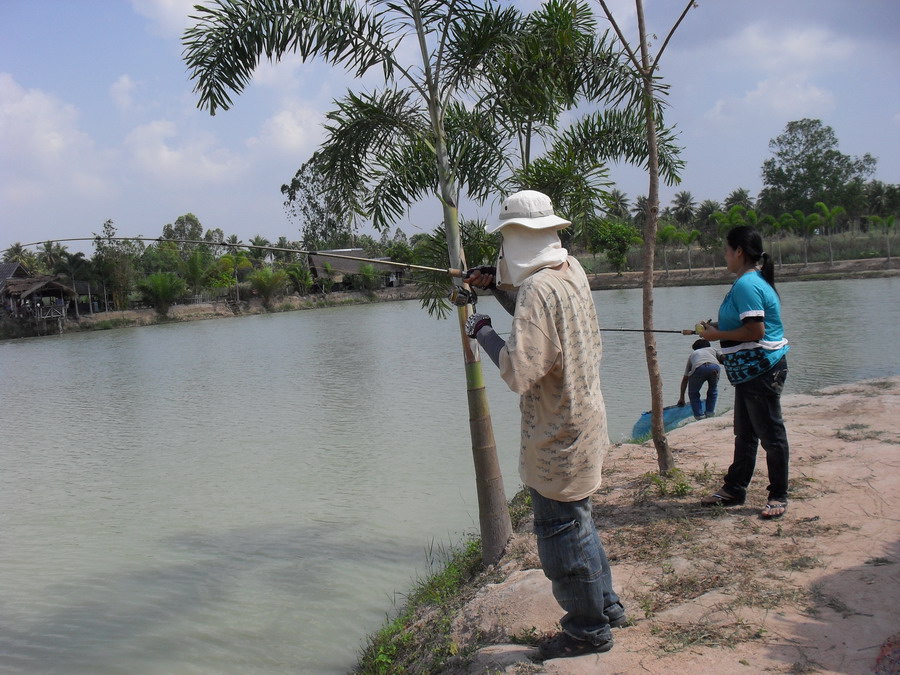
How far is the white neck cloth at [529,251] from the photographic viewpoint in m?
2.77

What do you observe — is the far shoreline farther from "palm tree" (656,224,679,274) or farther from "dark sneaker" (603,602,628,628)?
"dark sneaker" (603,602,628,628)

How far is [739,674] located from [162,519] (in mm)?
6712

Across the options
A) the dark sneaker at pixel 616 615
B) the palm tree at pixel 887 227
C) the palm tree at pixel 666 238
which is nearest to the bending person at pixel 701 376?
the dark sneaker at pixel 616 615

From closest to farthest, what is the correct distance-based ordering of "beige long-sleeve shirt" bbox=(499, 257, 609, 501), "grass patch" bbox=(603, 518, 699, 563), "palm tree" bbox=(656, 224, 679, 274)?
"beige long-sleeve shirt" bbox=(499, 257, 609, 501), "grass patch" bbox=(603, 518, 699, 563), "palm tree" bbox=(656, 224, 679, 274)

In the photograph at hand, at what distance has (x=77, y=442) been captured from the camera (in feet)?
39.9

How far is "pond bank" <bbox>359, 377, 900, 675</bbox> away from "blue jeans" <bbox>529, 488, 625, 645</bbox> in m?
0.13

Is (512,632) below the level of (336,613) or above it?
above

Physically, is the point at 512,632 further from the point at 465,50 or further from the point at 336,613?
the point at 465,50

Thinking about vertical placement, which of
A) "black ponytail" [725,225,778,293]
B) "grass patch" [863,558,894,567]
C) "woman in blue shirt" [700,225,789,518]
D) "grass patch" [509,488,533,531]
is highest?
"black ponytail" [725,225,778,293]

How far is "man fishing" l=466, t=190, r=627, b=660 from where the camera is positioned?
8.82 ft

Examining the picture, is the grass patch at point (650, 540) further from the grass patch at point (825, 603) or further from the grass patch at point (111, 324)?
the grass patch at point (111, 324)

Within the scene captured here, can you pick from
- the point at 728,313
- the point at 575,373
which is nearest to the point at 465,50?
the point at 728,313

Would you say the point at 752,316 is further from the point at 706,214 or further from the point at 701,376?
the point at 706,214

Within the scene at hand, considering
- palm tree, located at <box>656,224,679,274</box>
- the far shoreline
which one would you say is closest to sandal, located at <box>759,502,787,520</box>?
the far shoreline
